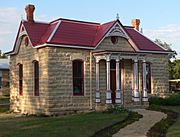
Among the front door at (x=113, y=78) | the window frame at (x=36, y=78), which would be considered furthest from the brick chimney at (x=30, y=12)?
the front door at (x=113, y=78)

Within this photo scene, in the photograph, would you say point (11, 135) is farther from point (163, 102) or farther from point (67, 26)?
point (163, 102)

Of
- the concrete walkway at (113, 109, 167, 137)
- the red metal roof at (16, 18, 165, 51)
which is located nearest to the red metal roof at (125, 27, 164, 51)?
the red metal roof at (16, 18, 165, 51)

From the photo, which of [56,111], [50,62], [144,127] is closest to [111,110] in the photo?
[56,111]

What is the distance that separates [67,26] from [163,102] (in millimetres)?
9408

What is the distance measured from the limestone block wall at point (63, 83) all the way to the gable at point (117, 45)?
1690 mm

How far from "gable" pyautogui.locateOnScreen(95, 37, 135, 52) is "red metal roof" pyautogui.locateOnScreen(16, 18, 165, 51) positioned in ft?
1.59

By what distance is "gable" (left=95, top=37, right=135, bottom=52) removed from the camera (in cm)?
2523

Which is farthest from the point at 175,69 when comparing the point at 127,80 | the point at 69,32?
the point at 69,32

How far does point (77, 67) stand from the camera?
79.3 feet

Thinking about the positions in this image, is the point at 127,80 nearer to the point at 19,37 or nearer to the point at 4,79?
the point at 19,37

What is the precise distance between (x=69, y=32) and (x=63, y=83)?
3.80m

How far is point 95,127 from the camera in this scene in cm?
1584

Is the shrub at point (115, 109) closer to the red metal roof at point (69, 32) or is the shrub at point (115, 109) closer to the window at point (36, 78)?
the red metal roof at point (69, 32)

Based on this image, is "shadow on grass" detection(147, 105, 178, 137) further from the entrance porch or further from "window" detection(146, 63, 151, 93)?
"window" detection(146, 63, 151, 93)
